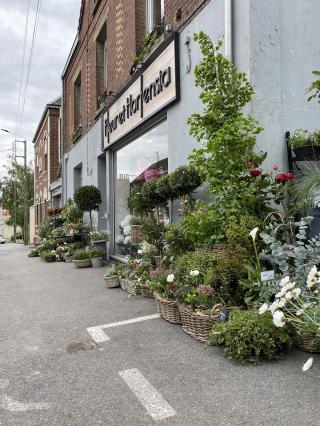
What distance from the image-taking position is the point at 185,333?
11.5 ft

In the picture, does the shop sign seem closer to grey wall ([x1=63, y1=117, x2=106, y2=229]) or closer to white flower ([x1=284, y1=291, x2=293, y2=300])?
grey wall ([x1=63, y1=117, x2=106, y2=229])

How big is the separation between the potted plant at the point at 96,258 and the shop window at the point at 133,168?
587 millimetres

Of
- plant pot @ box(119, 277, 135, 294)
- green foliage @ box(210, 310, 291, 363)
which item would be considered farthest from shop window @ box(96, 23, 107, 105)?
green foliage @ box(210, 310, 291, 363)

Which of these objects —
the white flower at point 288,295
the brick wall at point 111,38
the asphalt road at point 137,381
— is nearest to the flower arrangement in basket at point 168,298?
the asphalt road at point 137,381

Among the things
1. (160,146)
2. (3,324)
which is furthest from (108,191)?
(3,324)

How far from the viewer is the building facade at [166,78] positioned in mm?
4418

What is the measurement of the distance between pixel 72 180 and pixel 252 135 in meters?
11.1

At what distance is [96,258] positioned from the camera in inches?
342

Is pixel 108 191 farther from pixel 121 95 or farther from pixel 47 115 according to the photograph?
pixel 47 115

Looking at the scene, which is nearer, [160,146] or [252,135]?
[252,135]

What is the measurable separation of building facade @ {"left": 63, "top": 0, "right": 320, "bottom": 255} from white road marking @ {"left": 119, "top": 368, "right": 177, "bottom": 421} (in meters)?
2.93

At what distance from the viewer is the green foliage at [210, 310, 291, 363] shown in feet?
8.99

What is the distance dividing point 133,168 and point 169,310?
5202mm

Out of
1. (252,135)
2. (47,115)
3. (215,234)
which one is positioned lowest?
(215,234)
